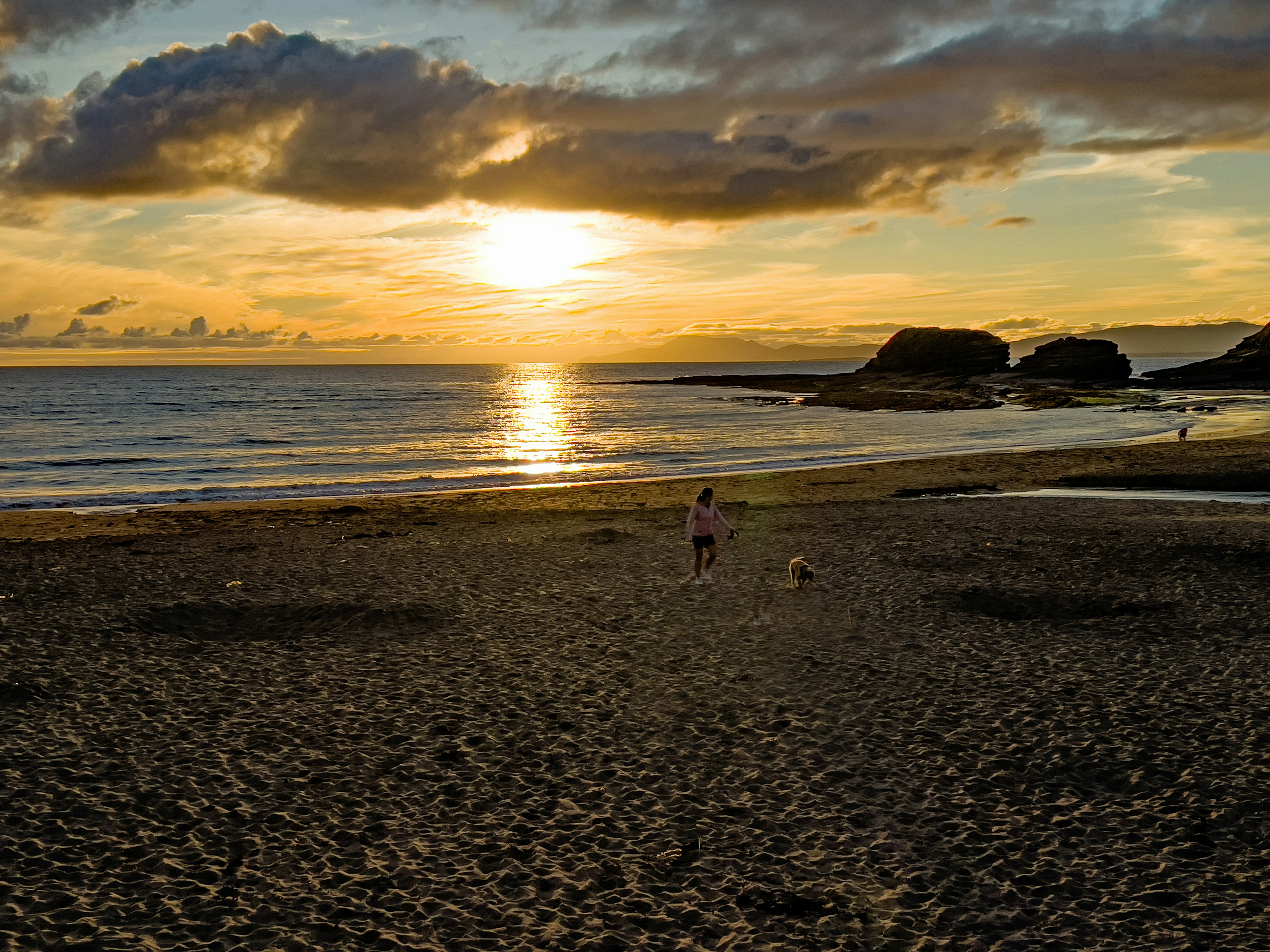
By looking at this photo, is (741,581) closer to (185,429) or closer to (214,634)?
(214,634)

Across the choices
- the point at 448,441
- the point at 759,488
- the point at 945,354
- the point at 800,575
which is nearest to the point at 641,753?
the point at 800,575

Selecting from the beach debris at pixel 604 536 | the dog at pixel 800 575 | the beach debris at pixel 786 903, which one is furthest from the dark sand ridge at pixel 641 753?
the beach debris at pixel 604 536

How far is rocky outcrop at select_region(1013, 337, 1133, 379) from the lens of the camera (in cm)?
11888

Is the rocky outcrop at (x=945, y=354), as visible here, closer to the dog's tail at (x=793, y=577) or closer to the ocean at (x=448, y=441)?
the ocean at (x=448, y=441)

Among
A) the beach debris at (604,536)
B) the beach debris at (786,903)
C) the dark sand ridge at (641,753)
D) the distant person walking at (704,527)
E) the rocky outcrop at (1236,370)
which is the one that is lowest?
the beach debris at (786,903)

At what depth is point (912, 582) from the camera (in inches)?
733

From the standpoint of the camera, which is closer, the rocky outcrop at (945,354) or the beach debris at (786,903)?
the beach debris at (786,903)

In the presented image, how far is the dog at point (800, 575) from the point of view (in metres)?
18.1

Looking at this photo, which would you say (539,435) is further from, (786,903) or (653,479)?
(786,903)

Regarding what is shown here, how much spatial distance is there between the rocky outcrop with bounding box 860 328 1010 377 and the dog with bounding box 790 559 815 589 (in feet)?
399

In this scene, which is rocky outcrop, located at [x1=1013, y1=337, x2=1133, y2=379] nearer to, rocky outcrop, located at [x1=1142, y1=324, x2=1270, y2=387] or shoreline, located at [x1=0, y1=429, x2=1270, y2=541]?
rocky outcrop, located at [x1=1142, y1=324, x2=1270, y2=387]

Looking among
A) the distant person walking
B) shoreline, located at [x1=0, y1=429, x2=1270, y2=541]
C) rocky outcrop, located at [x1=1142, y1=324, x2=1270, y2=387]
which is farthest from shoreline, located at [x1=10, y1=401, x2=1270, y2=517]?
rocky outcrop, located at [x1=1142, y1=324, x2=1270, y2=387]

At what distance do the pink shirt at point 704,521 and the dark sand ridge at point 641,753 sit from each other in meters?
1.17

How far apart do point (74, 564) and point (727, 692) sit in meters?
16.9
